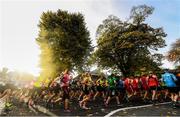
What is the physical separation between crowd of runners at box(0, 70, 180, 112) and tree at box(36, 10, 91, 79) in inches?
777

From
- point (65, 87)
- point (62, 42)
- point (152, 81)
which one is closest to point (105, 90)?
point (152, 81)

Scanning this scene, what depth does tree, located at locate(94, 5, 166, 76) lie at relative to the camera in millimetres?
46281

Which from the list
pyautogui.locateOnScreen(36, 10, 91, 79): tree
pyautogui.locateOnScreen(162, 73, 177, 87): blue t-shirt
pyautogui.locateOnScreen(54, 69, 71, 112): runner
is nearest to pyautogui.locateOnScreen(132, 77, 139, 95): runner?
pyautogui.locateOnScreen(162, 73, 177, 87): blue t-shirt

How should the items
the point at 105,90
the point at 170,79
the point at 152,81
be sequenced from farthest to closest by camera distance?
1. the point at 105,90
2. the point at 152,81
3. the point at 170,79

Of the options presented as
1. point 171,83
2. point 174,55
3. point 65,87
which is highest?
point 174,55

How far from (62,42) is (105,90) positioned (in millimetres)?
26238

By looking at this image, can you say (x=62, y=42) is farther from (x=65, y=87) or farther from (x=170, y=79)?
(x=65, y=87)

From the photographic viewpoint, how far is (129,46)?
45125 millimetres

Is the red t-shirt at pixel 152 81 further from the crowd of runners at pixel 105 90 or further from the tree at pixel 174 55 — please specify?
the tree at pixel 174 55

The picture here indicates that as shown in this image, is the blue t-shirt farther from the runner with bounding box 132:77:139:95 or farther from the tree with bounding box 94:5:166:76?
the tree with bounding box 94:5:166:76

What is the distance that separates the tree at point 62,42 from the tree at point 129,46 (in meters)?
3.28

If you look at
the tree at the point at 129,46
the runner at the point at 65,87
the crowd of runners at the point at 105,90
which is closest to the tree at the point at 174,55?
the tree at the point at 129,46

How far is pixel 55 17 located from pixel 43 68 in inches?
330

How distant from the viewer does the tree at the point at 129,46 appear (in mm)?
46281
